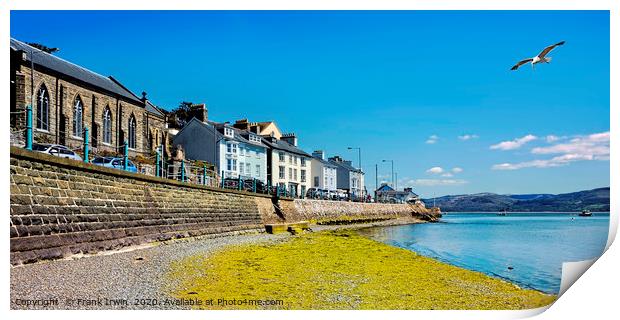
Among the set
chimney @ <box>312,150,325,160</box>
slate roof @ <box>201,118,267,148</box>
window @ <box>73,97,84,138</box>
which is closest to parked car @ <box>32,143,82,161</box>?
window @ <box>73,97,84,138</box>

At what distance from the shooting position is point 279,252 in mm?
14438

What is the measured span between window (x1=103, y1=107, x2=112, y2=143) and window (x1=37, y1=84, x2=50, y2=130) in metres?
5.10

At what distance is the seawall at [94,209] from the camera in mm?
9000

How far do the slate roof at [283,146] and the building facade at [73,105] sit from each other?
1328 centimetres

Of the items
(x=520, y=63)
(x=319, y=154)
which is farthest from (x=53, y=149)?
(x=319, y=154)

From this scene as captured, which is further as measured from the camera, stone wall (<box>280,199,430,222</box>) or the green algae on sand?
stone wall (<box>280,199,430,222</box>)

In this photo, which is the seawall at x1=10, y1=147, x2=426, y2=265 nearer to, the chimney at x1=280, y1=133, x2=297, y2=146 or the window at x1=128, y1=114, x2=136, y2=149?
the window at x1=128, y1=114, x2=136, y2=149

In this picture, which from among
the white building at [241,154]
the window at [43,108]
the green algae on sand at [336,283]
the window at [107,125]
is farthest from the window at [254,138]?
the green algae on sand at [336,283]

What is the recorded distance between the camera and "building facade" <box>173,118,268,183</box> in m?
38.6

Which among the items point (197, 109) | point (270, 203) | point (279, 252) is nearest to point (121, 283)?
point (279, 252)

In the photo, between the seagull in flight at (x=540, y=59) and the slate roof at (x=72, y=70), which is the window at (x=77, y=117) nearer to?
the slate roof at (x=72, y=70)

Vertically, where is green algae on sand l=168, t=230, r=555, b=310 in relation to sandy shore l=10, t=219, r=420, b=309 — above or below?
Result: below

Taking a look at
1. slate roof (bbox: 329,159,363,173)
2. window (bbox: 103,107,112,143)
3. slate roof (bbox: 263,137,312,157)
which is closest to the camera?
window (bbox: 103,107,112,143)

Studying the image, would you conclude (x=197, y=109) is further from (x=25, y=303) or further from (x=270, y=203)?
(x=25, y=303)
